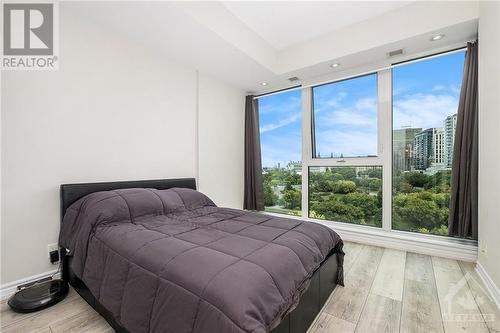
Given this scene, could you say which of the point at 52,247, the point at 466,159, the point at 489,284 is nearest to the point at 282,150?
the point at 466,159

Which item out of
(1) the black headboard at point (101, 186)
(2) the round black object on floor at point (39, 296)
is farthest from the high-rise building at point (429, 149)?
(2) the round black object on floor at point (39, 296)

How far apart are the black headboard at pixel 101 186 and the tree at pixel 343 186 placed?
2273 millimetres

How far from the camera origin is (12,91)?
1807 mm

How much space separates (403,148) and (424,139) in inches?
9.5

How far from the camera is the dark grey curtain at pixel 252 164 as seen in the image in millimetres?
4043

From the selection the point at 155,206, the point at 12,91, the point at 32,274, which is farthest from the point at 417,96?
the point at 32,274

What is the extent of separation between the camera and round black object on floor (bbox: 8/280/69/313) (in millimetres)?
1575

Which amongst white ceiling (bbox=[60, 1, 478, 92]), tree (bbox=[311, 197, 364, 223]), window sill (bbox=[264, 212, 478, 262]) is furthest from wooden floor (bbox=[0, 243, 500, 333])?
white ceiling (bbox=[60, 1, 478, 92])

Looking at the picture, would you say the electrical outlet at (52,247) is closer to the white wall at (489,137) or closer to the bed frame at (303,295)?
the bed frame at (303,295)

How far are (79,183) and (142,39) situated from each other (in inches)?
68.1

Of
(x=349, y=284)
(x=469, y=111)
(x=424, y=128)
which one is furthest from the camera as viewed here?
(x=424, y=128)

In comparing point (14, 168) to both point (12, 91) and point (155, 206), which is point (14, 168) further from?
point (155, 206)

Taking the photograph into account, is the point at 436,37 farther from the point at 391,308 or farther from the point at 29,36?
the point at 29,36

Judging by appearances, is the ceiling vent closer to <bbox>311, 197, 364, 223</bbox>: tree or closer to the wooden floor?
<bbox>311, 197, 364, 223</bbox>: tree
